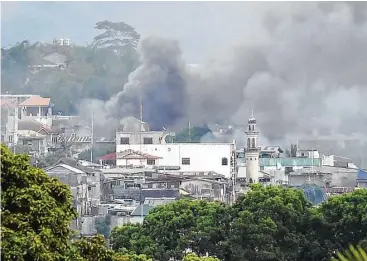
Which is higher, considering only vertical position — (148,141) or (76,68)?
Answer: (76,68)

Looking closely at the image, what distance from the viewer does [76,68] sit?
2902cm

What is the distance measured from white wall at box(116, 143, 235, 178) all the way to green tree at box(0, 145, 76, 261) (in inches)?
563

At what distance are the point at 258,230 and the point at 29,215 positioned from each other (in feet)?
15.9

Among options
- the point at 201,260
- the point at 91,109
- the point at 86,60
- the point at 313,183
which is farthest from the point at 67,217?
the point at 86,60

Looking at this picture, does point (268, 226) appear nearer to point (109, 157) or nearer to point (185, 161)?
point (185, 161)

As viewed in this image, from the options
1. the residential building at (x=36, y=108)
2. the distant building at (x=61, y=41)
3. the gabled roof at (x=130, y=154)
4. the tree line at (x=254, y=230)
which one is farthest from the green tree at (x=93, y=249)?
the distant building at (x=61, y=41)

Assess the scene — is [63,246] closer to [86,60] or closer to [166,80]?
[166,80]

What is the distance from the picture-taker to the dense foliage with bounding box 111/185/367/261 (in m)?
8.98

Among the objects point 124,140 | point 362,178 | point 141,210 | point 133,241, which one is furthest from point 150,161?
point 133,241

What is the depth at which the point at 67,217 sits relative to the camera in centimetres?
451

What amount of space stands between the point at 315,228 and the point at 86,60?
20.3m

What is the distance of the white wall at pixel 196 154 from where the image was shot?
1911cm

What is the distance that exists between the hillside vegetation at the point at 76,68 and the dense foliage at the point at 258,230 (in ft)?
55.4

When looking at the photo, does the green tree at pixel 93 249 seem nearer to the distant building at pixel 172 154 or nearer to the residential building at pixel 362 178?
the residential building at pixel 362 178
